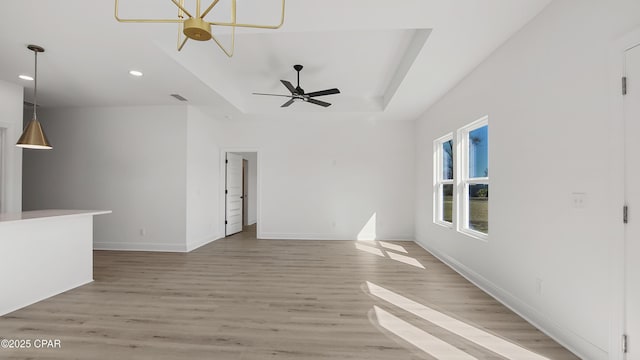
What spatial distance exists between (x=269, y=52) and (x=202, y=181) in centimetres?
306

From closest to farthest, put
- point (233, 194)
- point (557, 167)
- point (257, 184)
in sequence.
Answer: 1. point (557, 167)
2. point (257, 184)
3. point (233, 194)

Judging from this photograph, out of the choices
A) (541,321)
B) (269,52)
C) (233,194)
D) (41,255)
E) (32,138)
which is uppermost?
(269,52)

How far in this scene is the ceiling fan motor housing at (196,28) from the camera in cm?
124

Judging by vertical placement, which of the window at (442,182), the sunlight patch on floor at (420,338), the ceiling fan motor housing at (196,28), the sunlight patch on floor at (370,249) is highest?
the ceiling fan motor housing at (196,28)

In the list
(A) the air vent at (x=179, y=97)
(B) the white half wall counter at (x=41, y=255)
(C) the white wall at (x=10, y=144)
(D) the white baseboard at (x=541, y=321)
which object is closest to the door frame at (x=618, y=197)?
(D) the white baseboard at (x=541, y=321)

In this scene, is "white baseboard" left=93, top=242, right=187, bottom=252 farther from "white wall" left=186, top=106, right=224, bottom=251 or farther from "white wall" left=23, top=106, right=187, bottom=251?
"white wall" left=186, top=106, right=224, bottom=251

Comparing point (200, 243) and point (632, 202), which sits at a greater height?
point (632, 202)

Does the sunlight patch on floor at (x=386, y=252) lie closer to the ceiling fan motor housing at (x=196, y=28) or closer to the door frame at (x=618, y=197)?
the door frame at (x=618, y=197)

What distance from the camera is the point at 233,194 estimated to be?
6863 millimetres

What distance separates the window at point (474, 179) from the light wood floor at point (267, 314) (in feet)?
2.42

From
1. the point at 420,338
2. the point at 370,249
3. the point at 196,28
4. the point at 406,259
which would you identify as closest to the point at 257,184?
the point at 370,249

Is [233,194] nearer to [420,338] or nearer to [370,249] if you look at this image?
[370,249]

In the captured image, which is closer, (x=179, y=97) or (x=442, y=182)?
(x=179, y=97)

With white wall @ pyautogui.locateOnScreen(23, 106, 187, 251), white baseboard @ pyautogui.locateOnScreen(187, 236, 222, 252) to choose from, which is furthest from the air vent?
white baseboard @ pyautogui.locateOnScreen(187, 236, 222, 252)
